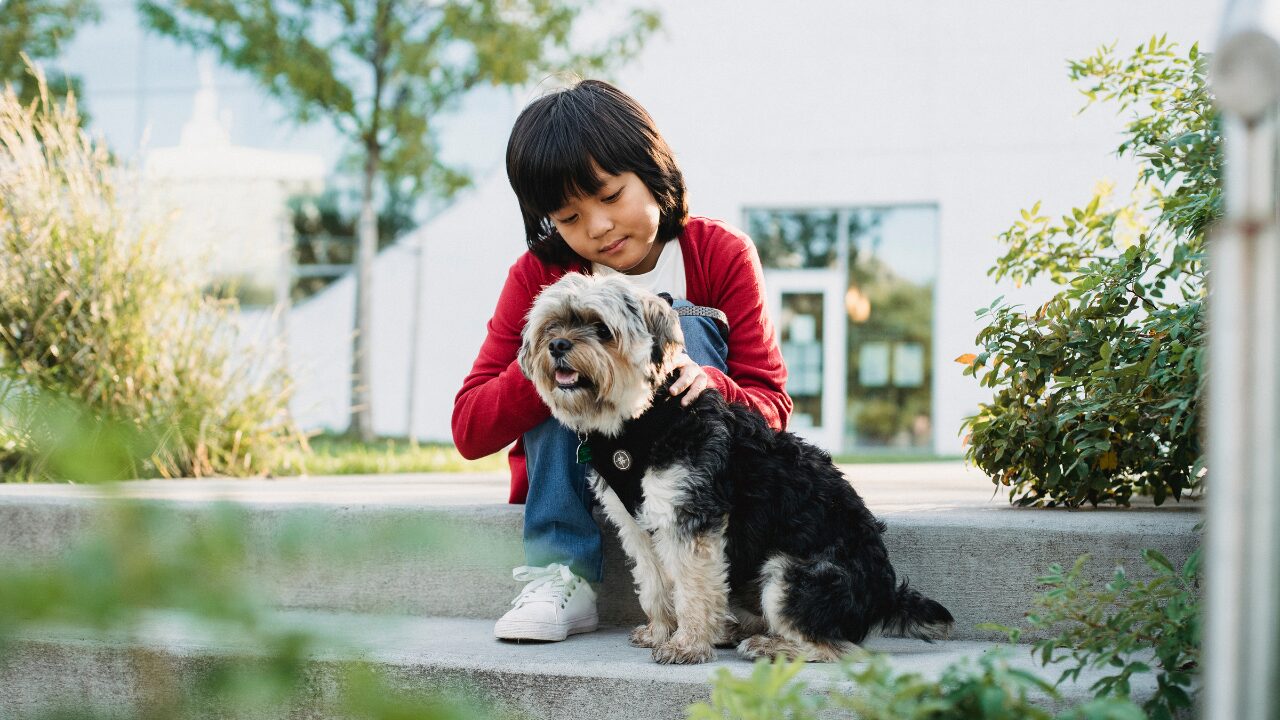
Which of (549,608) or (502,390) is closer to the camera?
(549,608)

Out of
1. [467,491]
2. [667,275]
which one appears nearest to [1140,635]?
[667,275]

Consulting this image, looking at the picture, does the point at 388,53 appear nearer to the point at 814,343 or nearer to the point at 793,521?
the point at 814,343

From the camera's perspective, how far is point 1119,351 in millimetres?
3121

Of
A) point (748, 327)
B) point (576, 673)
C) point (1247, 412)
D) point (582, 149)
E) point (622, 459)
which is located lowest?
point (576, 673)

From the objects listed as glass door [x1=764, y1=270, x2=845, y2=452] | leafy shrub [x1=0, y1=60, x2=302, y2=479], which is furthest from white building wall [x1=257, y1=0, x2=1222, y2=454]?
leafy shrub [x1=0, y1=60, x2=302, y2=479]

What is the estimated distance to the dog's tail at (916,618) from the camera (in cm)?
280

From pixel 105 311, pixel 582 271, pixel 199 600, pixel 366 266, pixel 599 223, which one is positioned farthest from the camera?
pixel 366 266

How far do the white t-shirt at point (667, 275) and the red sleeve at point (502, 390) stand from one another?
272 millimetres

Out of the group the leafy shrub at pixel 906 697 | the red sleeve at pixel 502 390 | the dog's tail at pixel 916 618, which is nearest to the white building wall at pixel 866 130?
the red sleeve at pixel 502 390

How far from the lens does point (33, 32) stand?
45.9ft

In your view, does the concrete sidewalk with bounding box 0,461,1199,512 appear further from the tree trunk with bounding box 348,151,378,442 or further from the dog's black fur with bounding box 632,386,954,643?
the tree trunk with bounding box 348,151,378,442

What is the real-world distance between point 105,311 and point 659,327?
3661 mm

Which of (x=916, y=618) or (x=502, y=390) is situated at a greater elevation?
(x=502, y=390)

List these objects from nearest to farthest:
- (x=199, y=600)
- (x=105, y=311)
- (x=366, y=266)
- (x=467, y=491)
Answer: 1. (x=199, y=600)
2. (x=467, y=491)
3. (x=105, y=311)
4. (x=366, y=266)
